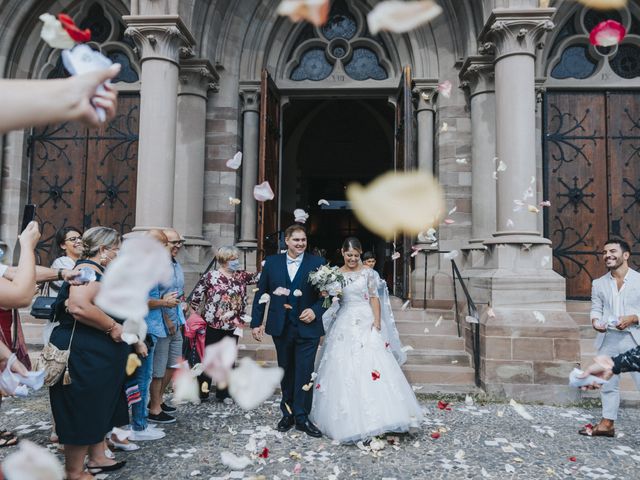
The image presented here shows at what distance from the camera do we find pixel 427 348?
21.4ft

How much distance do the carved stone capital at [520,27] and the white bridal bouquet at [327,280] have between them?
4168 mm

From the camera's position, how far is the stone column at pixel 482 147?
748cm

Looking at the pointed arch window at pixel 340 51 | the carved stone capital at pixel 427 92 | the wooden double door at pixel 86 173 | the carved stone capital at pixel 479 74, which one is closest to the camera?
the carved stone capital at pixel 479 74

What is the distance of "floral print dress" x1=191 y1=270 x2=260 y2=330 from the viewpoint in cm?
516

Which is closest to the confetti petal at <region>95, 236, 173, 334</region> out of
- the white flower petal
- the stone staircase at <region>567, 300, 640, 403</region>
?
the white flower petal

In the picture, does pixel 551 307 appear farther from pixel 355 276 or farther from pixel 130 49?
pixel 130 49

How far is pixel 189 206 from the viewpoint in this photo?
7.89 metres

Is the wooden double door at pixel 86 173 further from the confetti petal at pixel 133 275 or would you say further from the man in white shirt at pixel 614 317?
the confetti petal at pixel 133 275

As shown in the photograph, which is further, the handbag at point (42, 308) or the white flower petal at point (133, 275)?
the handbag at point (42, 308)

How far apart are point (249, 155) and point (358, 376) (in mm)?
5169

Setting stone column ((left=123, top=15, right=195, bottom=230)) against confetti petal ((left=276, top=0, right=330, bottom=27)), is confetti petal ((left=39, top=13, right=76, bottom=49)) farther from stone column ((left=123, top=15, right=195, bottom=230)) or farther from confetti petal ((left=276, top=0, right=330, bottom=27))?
stone column ((left=123, top=15, right=195, bottom=230))

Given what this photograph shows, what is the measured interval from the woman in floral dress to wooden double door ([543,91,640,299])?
5266 millimetres

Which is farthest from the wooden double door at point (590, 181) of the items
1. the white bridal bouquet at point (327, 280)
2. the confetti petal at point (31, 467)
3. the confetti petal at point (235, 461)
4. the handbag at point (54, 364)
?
the confetti petal at point (31, 467)

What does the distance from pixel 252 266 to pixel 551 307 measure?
4.66m
